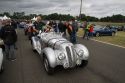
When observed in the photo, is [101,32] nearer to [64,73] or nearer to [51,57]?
[64,73]

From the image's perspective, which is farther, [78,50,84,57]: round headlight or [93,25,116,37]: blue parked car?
[93,25,116,37]: blue parked car

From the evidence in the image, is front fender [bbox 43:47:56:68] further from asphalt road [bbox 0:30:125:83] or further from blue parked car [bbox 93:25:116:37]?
blue parked car [bbox 93:25:116:37]

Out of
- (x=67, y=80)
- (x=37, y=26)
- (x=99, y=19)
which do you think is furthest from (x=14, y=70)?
(x=99, y=19)

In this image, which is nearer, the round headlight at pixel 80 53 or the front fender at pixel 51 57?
the front fender at pixel 51 57

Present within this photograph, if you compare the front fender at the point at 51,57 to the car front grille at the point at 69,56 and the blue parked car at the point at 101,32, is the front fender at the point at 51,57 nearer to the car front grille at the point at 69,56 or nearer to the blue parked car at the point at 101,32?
the car front grille at the point at 69,56

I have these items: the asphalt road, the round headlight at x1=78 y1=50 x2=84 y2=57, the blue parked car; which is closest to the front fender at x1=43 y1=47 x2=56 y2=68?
the asphalt road

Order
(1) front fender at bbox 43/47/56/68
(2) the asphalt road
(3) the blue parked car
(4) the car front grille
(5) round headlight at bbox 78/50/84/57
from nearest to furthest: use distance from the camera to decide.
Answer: (2) the asphalt road → (1) front fender at bbox 43/47/56/68 → (4) the car front grille → (5) round headlight at bbox 78/50/84/57 → (3) the blue parked car

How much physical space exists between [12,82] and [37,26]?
6.13m

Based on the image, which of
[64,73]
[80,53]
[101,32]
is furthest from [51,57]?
[101,32]

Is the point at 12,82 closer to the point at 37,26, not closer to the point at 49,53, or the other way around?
the point at 49,53

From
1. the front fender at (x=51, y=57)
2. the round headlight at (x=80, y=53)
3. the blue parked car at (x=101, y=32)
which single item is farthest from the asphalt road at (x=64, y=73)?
the blue parked car at (x=101, y=32)

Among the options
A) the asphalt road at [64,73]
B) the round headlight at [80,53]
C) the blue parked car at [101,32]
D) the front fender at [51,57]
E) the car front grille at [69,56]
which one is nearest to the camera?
the asphalt road at [64,73]

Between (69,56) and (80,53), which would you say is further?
(80,53)

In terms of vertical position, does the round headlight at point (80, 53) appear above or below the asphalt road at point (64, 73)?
above
